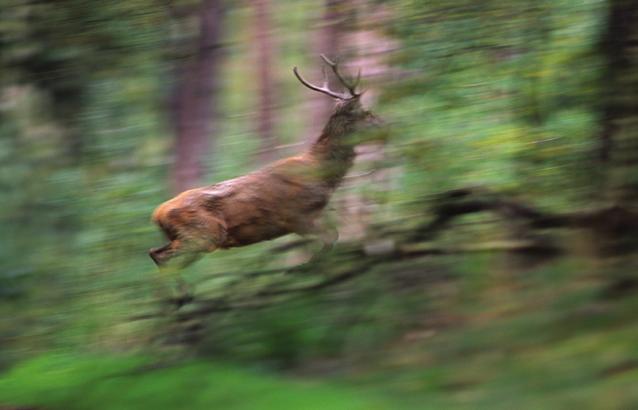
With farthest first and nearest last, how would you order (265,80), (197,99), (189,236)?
(265,80)
(197,99)
(189,236)

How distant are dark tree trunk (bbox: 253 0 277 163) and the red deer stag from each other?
2.03 metres

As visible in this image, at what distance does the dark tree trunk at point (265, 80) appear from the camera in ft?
32.4

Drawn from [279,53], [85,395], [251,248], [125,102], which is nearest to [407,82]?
[251,248]

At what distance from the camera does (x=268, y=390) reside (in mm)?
6391

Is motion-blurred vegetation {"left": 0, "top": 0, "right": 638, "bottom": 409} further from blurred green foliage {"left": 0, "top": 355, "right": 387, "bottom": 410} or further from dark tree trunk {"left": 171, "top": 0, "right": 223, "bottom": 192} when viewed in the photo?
dark tree trunk {"left": 171, "top": 0, "right": 223, "bottom": 192}

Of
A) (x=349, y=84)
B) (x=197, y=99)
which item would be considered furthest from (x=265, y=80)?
(x=349, y=84)

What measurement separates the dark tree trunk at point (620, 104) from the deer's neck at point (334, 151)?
75.7 inches

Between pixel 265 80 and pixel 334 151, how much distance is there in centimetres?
558

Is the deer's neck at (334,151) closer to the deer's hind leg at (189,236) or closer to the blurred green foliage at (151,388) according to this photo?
the deer's hind leg at (189,236)

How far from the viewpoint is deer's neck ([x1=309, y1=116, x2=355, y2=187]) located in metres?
7.44

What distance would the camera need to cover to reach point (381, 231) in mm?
7500

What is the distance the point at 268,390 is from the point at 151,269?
2.55 meters

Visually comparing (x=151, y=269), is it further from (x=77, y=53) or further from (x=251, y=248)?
(x=77, y=53)

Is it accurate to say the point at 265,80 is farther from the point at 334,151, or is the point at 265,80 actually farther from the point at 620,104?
the point at 620,104
